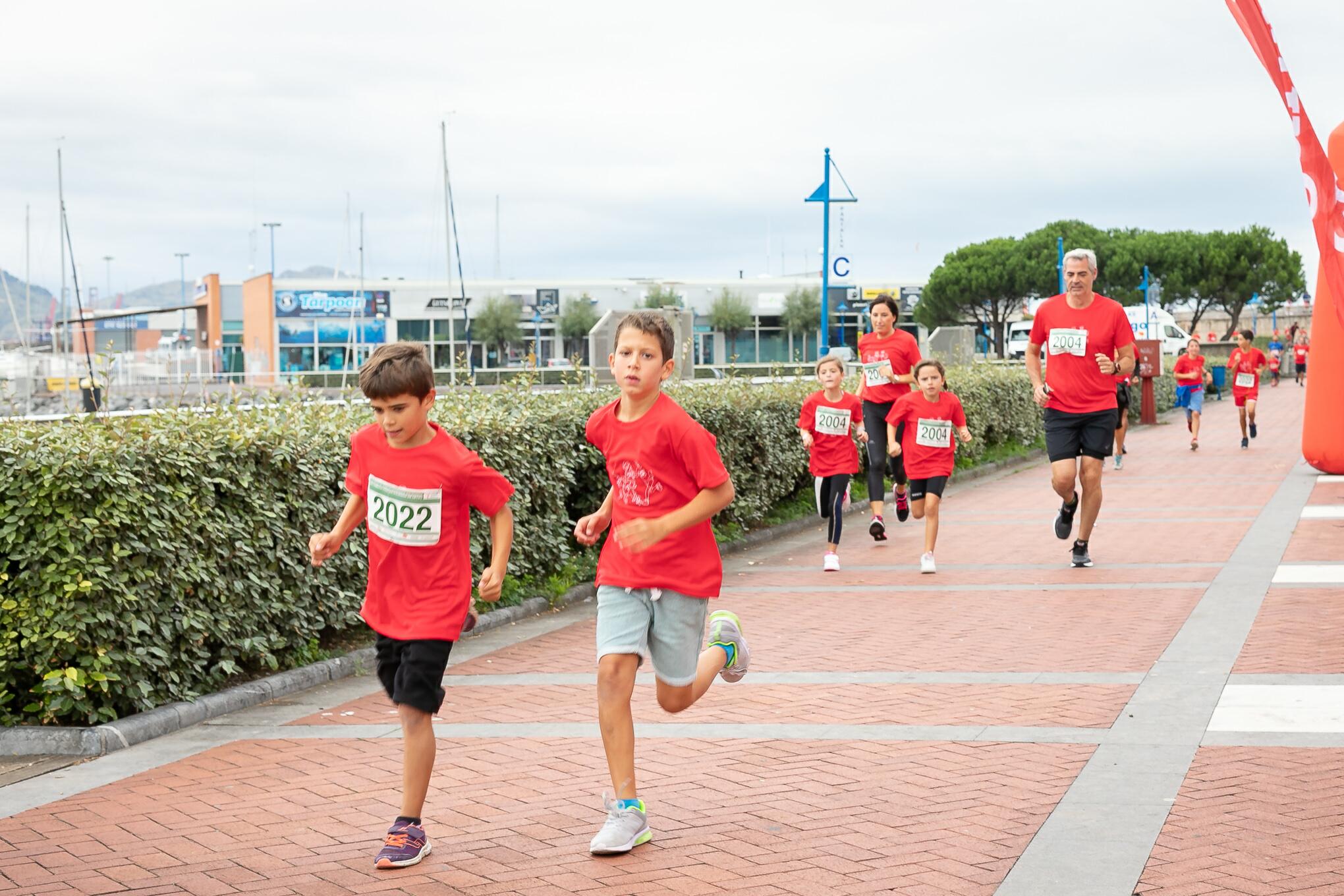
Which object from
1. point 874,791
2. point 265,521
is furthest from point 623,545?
point 265,521

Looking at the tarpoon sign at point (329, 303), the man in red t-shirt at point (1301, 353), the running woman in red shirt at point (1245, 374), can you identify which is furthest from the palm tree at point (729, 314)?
the running woman in red shirt at point (1245, 374)

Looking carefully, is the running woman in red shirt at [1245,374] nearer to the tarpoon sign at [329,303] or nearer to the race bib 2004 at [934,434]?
the race bib 2004 at [934,434]

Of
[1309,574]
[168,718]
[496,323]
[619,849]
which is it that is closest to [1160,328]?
[496,323]

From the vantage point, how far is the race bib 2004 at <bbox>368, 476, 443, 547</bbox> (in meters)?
4.53

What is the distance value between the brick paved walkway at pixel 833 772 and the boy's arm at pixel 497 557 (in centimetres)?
84

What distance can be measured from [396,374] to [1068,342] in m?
6.93

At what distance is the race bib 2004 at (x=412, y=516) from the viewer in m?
4.53

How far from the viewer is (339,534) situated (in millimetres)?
4641

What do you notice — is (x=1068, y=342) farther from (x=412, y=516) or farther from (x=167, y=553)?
(x=412, y=516)

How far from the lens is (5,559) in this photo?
6086 millimetres

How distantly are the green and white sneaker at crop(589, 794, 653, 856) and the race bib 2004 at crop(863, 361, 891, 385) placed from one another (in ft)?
26.4

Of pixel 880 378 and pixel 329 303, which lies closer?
pixel 880 378

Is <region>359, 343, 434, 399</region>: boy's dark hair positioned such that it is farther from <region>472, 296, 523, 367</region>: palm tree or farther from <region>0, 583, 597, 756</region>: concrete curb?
<region>472, 296, 523, 367</region>: palm tree

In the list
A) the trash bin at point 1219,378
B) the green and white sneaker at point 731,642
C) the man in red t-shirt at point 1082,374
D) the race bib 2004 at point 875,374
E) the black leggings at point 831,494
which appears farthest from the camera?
the trash bin at point 1219,378
